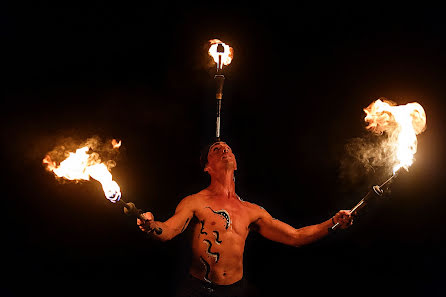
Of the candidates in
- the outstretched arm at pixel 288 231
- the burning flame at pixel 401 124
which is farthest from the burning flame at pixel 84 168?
the burning flame at pixel 401 124

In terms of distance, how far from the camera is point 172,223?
375cm

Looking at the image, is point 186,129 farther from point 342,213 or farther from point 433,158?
point 433,158

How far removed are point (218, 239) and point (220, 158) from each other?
75 cm

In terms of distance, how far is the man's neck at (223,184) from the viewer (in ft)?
13.7

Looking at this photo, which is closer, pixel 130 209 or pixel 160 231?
pixel 130 209

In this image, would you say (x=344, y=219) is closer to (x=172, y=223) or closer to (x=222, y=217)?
(x=222, y=217)

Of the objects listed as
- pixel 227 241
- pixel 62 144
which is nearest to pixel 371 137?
pixel 227 241

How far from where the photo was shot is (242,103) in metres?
5.08

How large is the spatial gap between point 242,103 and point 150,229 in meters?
2.07

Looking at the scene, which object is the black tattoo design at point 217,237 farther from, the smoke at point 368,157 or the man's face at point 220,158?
the smoke at point 368,157

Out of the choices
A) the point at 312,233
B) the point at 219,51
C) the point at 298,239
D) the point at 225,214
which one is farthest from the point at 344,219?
the point at 219,51

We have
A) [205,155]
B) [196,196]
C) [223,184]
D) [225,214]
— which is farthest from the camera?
[205,155]

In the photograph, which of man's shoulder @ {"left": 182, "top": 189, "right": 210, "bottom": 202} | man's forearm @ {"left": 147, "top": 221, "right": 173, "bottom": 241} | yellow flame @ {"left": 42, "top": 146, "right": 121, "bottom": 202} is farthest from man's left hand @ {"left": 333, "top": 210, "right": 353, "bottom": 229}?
yellow flame @ {"left": 42, "top": 146, "right": 121, "bottom": 202}

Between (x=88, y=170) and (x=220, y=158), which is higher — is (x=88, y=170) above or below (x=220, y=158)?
below
